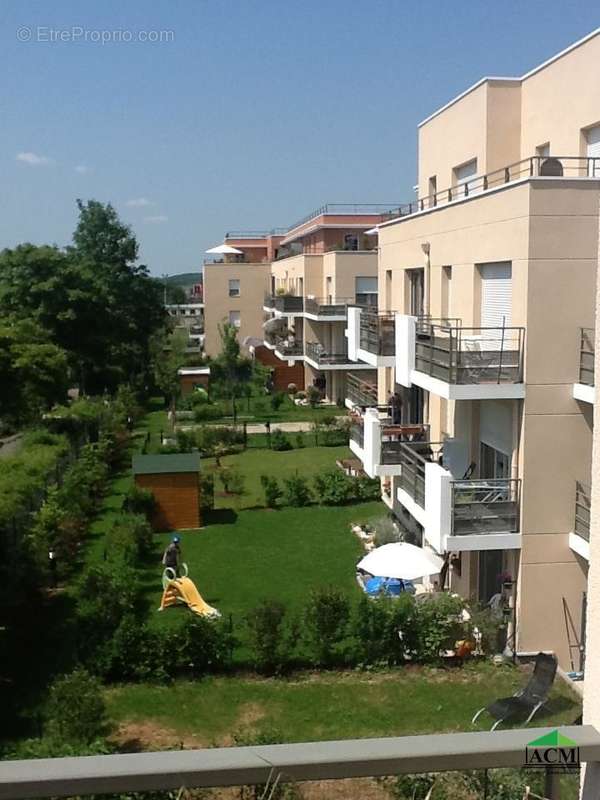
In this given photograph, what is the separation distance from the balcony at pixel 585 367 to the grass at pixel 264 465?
13.6 meters

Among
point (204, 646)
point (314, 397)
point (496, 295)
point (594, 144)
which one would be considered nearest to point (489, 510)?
point (496, 295)

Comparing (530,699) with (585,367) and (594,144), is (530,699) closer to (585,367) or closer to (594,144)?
(585,367)

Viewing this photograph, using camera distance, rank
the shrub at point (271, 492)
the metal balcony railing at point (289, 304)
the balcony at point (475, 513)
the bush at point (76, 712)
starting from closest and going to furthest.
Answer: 1. the bush at point (76, 712)
2. the balcony at point (475, 513)
3. the shrub at point (271, 492)
4. the metal balcony railing at point (289, 304)

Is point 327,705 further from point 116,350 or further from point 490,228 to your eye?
point 116,350

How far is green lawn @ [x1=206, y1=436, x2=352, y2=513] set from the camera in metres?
25.7

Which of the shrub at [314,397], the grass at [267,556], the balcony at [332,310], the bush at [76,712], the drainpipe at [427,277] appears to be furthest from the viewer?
the shrub at [314,397]

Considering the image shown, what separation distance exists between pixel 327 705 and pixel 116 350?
124 ft

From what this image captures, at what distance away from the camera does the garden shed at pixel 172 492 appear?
2305 cm

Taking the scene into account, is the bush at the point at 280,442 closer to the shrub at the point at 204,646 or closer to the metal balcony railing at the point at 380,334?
the metal balcony railing at the point at 380,334

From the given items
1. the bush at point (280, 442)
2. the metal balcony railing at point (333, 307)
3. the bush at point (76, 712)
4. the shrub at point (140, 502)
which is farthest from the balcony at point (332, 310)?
the bush at point (76, 712)

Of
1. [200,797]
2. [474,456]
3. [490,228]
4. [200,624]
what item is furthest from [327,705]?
[200,797]

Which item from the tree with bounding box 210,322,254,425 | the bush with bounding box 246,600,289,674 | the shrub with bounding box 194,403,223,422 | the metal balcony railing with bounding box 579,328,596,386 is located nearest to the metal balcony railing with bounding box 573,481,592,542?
the metal balcony railing with bounding box 579,328,596,386

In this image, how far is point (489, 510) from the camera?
43.1 feet

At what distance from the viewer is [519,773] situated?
8.31 feet
